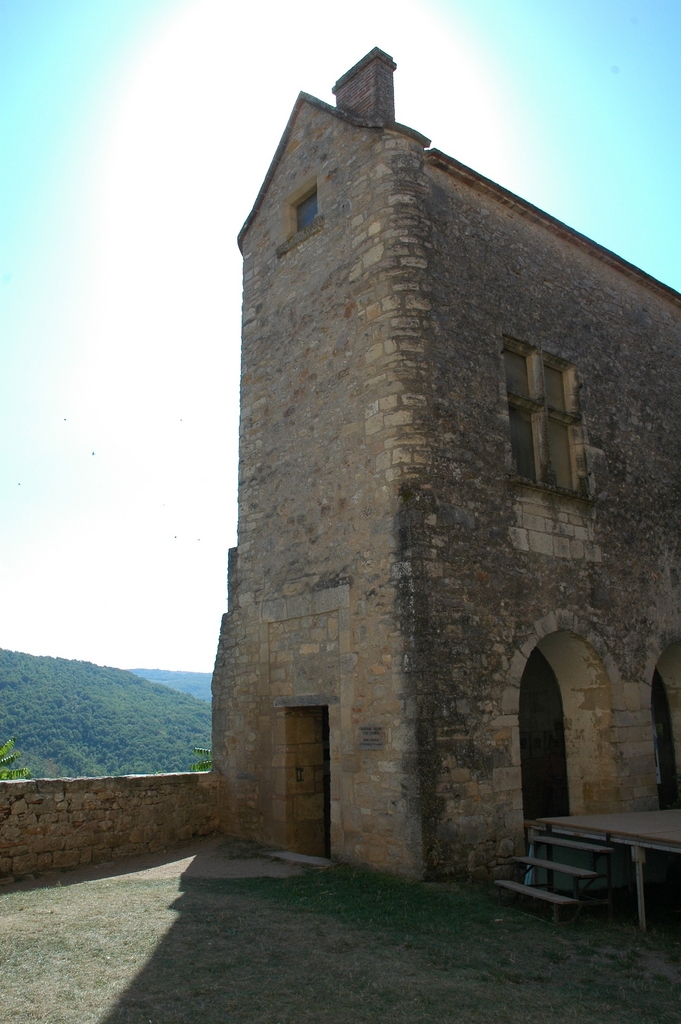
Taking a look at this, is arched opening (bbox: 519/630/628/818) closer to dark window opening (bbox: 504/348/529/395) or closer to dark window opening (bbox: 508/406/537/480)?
dark window opening (bbox: 508/406/537/480)

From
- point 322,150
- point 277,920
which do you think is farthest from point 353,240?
point 277,920

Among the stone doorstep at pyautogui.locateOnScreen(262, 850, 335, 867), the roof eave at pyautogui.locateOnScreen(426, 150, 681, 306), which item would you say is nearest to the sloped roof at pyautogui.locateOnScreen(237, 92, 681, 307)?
the roof eave at pyautogui.locateOnScreen(426, 150, 681, 306)

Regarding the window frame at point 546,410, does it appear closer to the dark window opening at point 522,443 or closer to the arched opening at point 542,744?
the dark window opening at point 522,443

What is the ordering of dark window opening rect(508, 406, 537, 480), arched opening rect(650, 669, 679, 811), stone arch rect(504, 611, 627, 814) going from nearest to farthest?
stone arch rect(504, 611, 627, 814) → dark window opening rect(508, 406, 537, 480) → arched opening rect(650, 669, 679, 811)

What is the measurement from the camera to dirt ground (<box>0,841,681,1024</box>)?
4082 mm

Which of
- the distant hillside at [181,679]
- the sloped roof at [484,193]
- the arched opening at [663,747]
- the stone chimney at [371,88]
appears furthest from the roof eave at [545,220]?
the distant hillside at [181,679]

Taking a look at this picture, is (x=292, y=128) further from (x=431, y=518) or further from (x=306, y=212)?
(x=431, y=518)

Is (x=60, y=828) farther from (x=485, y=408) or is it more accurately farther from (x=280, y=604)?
(x=485, y=408)

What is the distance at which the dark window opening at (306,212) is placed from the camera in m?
9.99

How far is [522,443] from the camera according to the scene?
9.01 metres

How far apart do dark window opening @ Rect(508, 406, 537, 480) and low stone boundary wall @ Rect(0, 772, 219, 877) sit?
5.38 meters

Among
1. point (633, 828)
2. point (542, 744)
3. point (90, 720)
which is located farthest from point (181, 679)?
point (633, 828)

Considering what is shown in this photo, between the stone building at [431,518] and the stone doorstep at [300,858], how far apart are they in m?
0.22

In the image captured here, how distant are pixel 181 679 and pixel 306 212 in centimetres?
13569
